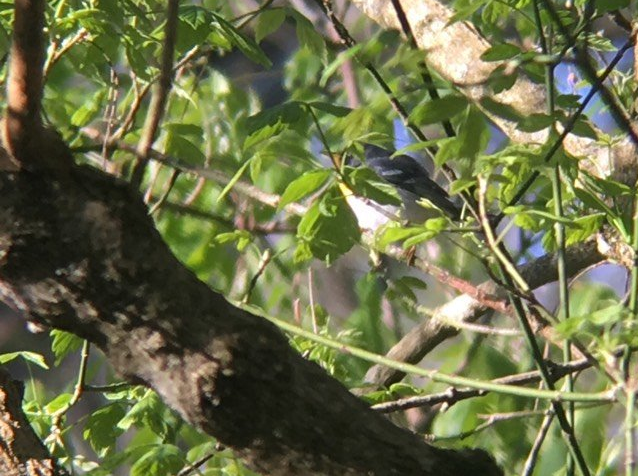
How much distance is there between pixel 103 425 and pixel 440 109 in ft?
2.33

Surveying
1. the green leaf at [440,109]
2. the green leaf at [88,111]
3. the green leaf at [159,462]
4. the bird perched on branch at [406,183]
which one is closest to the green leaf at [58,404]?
the green leaf at [159,462]

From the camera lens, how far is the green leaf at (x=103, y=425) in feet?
4.14

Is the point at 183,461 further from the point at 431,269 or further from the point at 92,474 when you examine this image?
the point at 431,269

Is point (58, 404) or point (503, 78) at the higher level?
point (503, 78)

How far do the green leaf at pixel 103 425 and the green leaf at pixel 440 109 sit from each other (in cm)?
68

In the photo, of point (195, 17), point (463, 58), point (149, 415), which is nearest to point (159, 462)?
point (149, 415)

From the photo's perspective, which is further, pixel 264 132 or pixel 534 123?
pixel 264 132

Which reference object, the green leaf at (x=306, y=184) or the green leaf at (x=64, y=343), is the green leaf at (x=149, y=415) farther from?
the green leaf at (x=306, y=184)

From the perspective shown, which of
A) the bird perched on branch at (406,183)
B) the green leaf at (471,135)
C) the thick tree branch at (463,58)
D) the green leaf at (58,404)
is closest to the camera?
the green leaf at (471,135)

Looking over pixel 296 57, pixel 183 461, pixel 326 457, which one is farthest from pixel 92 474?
pixel 296 57

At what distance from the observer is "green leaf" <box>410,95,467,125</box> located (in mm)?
746

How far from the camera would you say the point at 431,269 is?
1040mm

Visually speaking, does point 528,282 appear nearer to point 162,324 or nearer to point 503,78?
point 503,78

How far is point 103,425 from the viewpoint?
1.26 metres
